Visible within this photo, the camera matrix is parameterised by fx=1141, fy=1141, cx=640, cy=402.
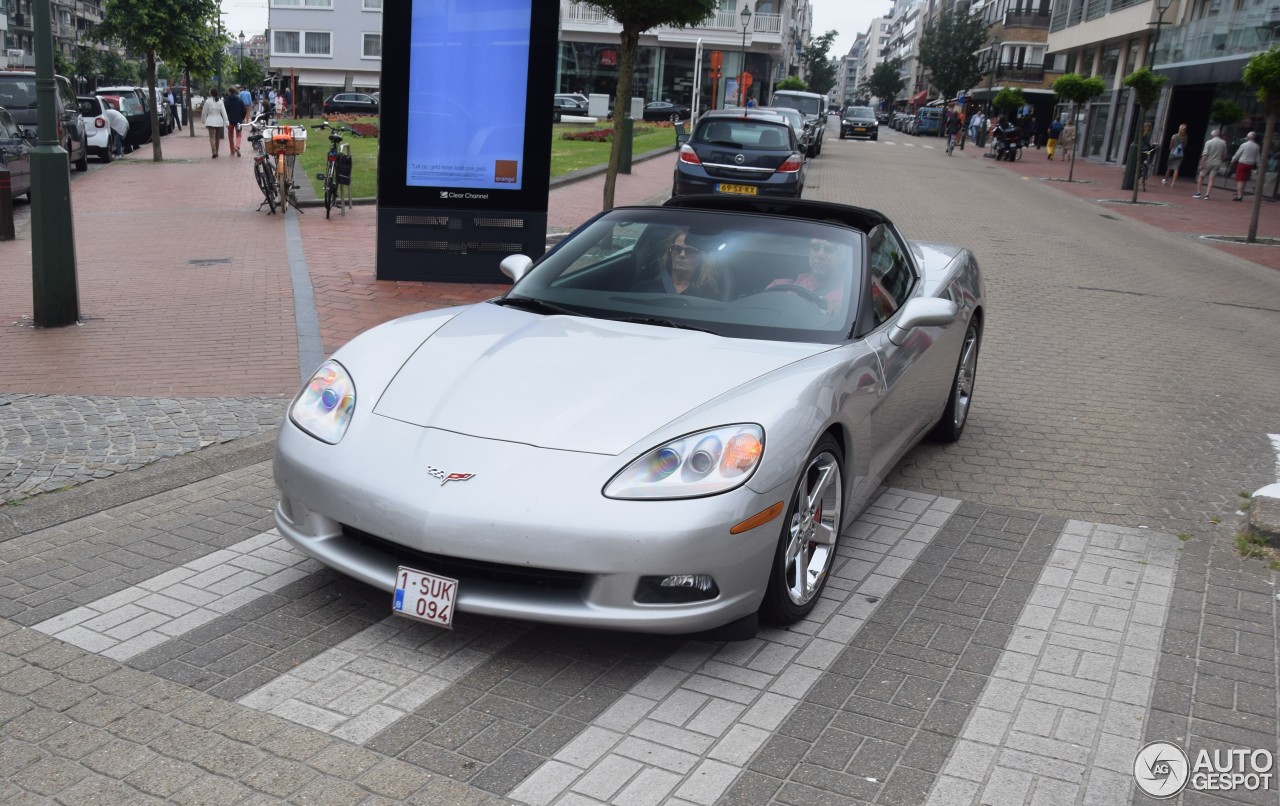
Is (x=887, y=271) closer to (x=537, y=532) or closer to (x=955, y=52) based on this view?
(x=537, y=532)

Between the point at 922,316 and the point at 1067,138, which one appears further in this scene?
the point at 1067,138

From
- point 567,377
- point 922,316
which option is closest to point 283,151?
point 922,316

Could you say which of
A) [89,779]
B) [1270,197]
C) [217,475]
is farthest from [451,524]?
[1270,197]

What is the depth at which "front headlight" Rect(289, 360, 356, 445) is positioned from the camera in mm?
3982

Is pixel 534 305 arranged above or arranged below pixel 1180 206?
above

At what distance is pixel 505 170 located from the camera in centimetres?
1086

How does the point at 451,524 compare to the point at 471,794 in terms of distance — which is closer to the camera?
the point at 471,794

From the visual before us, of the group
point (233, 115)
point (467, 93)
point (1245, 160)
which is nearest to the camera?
point (467, 93)

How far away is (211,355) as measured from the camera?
7.75 m

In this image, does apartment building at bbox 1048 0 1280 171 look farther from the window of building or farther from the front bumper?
the window of building

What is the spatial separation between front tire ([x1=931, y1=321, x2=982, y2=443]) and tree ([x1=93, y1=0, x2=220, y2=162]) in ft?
75.7

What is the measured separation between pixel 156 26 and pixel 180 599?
25823mm

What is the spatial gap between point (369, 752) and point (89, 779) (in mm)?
704

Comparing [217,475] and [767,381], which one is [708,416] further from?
[217,475]
